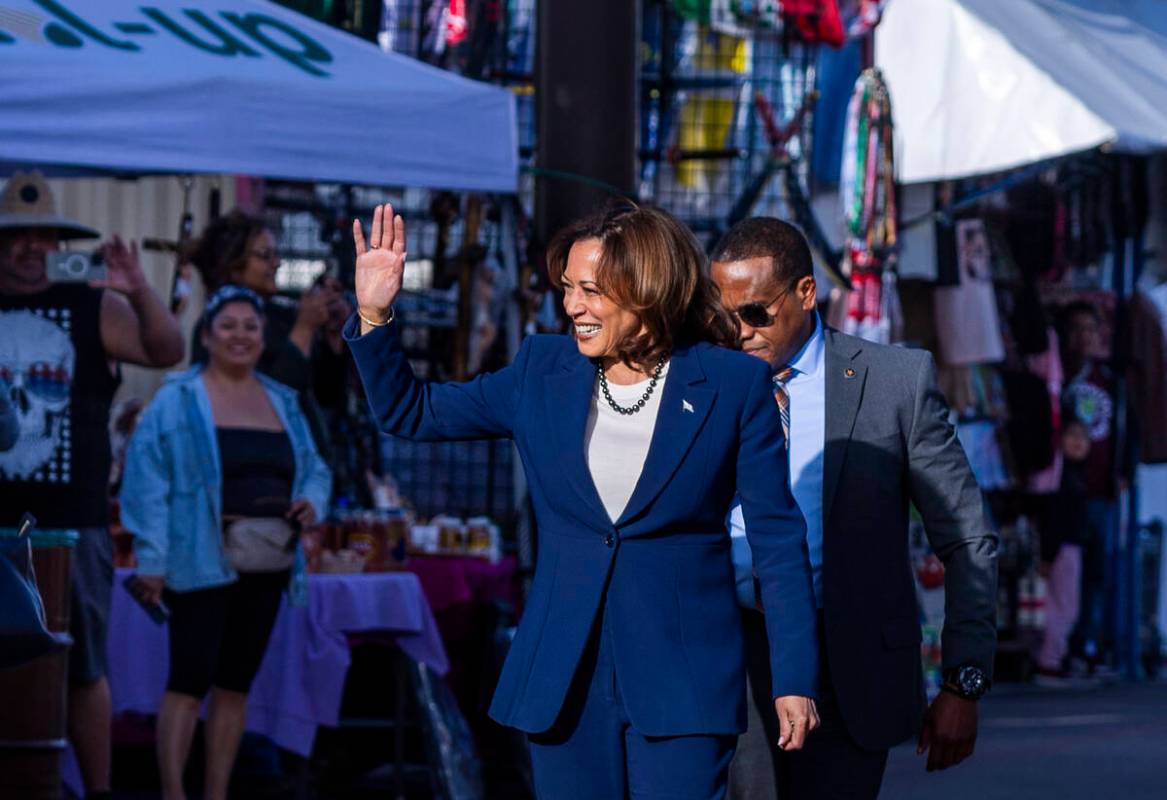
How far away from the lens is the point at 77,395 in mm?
7367

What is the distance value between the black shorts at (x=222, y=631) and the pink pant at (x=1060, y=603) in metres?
7.71

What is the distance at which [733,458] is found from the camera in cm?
412

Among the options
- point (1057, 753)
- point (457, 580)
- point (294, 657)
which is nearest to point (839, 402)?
point (294, 657)

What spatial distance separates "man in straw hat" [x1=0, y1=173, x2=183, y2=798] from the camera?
7.27 m

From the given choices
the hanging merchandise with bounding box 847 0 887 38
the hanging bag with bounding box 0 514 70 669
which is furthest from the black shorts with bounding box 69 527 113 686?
the hanging merchandise with bounding box 847 0 887 38

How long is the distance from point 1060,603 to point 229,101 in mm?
8915

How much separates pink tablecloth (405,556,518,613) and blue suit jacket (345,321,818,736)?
5.05 meters

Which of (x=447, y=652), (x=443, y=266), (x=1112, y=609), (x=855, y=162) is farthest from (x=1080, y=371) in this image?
(x=447, y=652)

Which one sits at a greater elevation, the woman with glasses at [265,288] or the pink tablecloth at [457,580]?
the woman with glasses at [265,288]

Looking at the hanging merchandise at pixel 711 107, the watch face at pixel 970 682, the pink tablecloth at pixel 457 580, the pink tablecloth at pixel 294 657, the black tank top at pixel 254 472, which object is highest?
the hanging merchandise at pixel 711 107

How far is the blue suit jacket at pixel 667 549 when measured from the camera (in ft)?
13.0

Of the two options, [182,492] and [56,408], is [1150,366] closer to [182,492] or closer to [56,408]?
[182,492]

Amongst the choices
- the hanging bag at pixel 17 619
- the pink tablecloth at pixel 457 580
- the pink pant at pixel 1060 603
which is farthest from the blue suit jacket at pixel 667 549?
the pink pant at pixel 1060 603

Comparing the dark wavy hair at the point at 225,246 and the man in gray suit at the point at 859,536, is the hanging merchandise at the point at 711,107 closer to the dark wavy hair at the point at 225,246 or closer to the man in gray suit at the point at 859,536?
the dark wavy hair at the point at 225,246
